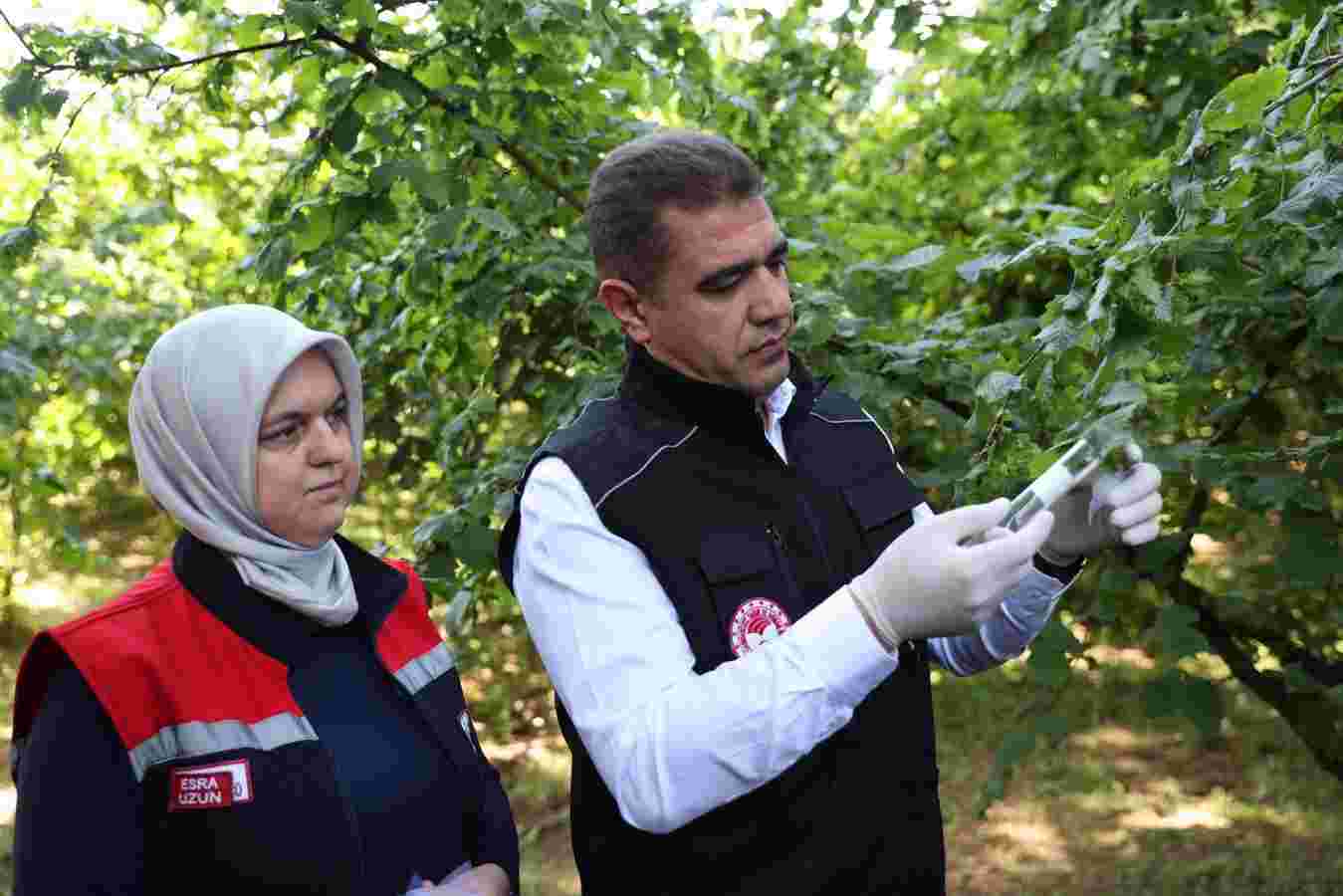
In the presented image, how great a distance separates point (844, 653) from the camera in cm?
151

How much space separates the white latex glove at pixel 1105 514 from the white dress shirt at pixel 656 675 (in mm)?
403

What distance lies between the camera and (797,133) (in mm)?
4812

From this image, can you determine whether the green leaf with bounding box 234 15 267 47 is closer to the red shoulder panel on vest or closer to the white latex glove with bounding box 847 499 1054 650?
the red shoulder panel on vest

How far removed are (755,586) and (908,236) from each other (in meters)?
1.57

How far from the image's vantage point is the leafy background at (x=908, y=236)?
2.04m

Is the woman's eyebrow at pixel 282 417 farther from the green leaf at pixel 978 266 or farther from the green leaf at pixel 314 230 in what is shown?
the green leaf at pixel 978 266

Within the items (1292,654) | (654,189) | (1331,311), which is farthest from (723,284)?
(1292,654)

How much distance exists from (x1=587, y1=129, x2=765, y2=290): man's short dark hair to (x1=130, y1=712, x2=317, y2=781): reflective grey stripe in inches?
30.2

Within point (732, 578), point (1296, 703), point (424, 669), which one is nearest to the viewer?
point (732, 578)

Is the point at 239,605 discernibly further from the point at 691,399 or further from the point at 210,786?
the point at 691,399

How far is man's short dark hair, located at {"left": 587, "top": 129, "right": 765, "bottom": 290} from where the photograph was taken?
70.1 inches

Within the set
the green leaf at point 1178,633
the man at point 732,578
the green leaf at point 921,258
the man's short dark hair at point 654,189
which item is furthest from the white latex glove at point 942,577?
the green leaf at point 1178,633

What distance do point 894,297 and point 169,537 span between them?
8596mm

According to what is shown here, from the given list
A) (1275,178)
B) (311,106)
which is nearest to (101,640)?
(1275,178)
